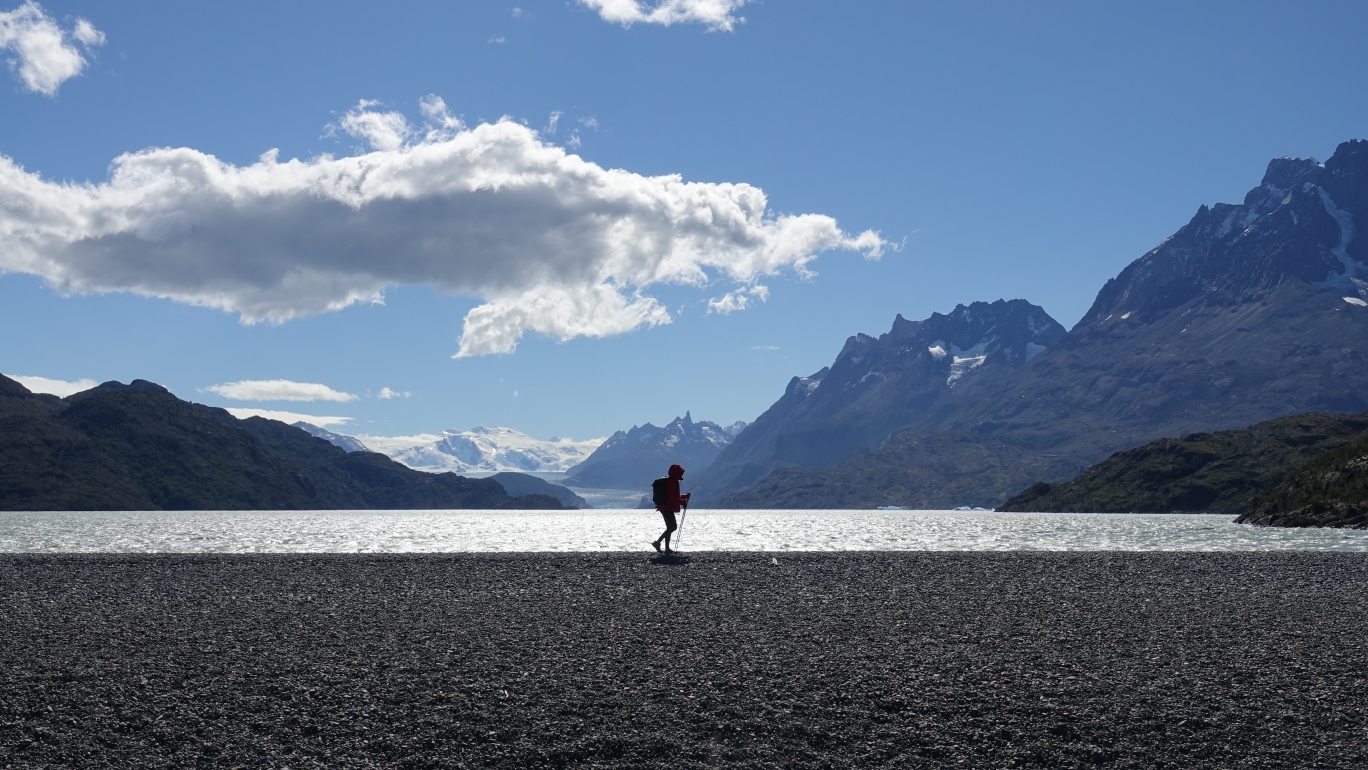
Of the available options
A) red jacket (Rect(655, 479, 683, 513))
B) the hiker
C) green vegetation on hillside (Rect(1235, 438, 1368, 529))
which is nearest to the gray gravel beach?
the hiker

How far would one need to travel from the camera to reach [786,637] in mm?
21938

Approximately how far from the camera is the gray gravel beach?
591 inches

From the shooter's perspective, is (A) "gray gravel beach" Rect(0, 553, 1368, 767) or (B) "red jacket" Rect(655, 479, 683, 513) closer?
(A) "gray gravel beach" Rect(0, 553, 1368, 767)

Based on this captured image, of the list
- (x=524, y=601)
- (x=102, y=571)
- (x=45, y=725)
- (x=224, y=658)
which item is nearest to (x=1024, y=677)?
(x=524, y=601)

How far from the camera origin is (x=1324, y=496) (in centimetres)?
11481

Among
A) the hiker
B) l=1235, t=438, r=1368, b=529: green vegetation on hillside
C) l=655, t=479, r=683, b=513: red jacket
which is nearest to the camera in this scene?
the hiker

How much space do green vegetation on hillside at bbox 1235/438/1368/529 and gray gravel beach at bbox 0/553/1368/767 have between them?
90412mm

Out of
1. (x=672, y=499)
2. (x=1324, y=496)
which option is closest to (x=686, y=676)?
(x=672, y=499)

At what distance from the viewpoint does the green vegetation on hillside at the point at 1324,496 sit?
103062 mm

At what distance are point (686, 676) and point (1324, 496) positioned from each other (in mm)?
126721

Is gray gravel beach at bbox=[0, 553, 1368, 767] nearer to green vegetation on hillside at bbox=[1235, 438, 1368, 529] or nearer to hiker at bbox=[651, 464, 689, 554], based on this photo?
hiker at bbox=[651, 464, 689, 554]

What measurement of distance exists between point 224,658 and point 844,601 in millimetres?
16927

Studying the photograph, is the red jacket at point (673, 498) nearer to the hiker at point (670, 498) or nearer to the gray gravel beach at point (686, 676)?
the hiker at point (670, 498)

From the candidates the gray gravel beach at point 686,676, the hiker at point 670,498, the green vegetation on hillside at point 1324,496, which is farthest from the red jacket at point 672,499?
the green vegetation on hillside at point 1324,496
